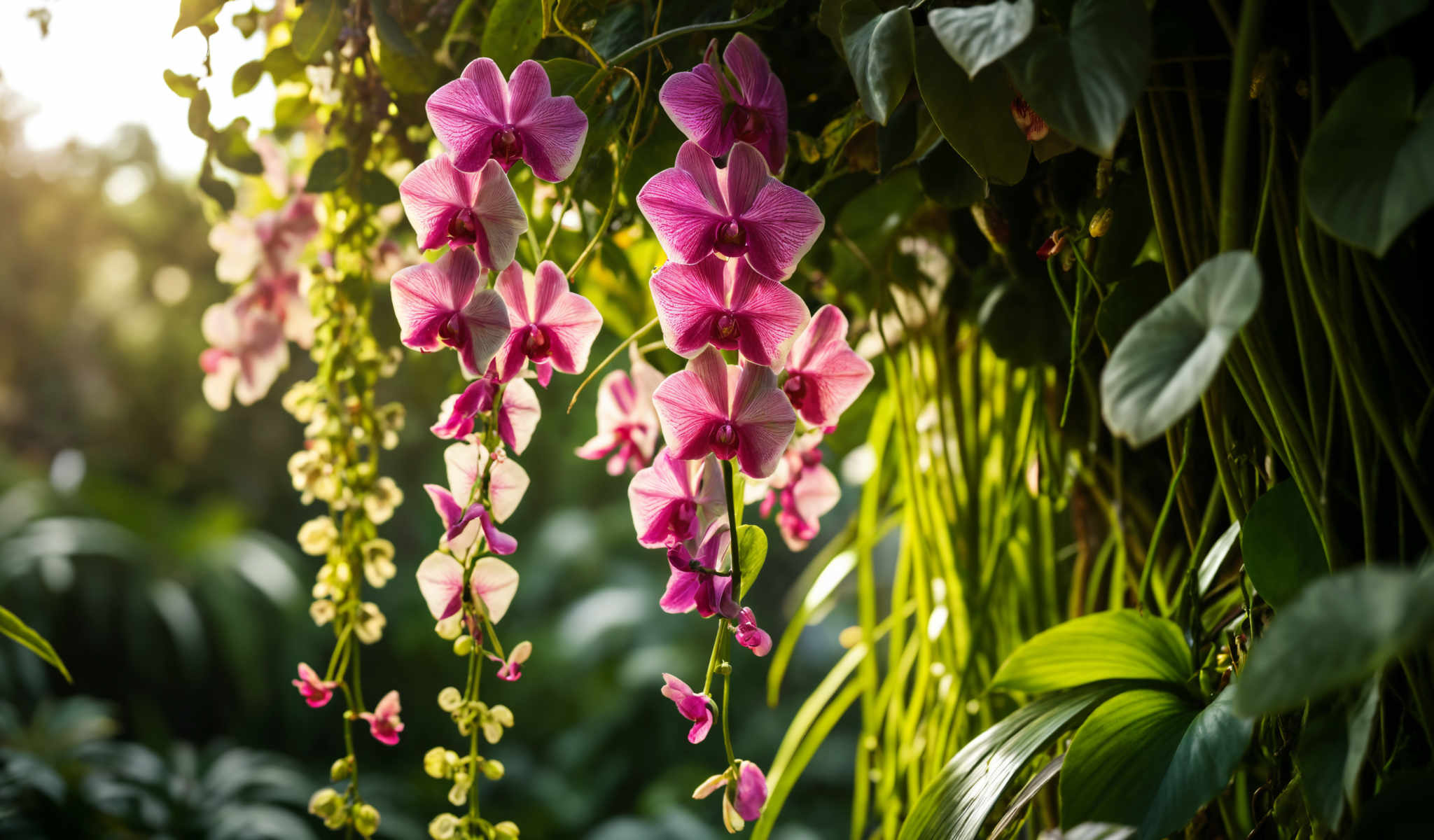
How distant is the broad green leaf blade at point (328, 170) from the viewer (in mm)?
477

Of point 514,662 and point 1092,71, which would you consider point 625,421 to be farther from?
point 1092,71

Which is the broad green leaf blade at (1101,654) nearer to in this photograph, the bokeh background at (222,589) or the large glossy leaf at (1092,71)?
the large glossy leaf at (1092,71)

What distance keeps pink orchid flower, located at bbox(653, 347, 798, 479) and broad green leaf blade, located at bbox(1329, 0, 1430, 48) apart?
17 cm

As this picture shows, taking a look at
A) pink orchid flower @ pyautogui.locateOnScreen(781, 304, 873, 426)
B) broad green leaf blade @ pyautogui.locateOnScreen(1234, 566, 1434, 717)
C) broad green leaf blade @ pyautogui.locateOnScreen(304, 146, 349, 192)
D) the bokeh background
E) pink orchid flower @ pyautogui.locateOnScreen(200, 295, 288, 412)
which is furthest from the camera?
the bokeh background

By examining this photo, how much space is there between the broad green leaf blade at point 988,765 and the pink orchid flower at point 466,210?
0.87 feet

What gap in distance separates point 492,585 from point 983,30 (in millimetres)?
269

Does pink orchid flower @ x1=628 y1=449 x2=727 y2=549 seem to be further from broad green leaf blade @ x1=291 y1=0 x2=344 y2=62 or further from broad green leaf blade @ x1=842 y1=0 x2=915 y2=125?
broad green leaf blade @ x1=291 y1=0 x2=344 y2=62

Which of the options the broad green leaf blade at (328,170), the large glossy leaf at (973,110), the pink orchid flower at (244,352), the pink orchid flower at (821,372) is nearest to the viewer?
the large glossy leaf at (973,110)

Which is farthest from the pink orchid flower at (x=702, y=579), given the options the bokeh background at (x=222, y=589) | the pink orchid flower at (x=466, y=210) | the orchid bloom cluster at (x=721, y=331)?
the bokeh background at (x=222, y=589)

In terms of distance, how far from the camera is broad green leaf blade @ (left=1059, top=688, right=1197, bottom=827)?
0.29 metres

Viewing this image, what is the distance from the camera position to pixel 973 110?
0.26m

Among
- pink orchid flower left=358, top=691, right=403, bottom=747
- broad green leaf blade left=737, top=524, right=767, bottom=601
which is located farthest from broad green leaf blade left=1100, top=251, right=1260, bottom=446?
pink orchid flower left=358, top=691, right=403, bottom=747

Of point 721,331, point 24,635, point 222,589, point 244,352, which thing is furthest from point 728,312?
point 222,589

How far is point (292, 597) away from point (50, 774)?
1.01 meters
